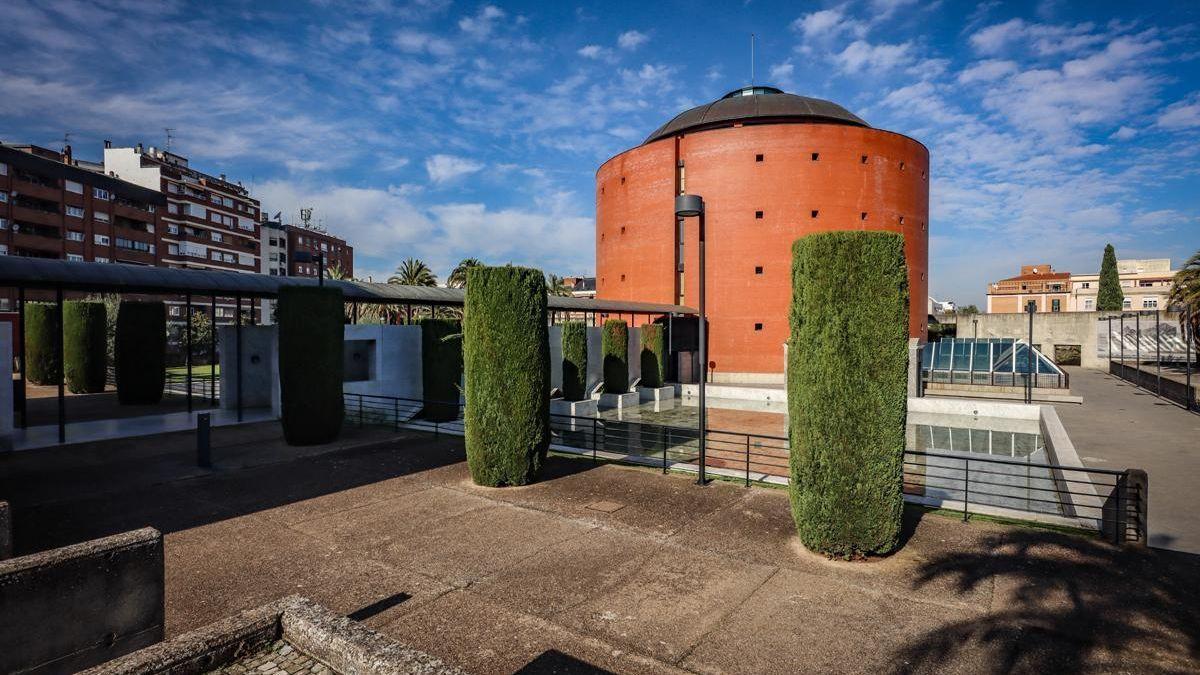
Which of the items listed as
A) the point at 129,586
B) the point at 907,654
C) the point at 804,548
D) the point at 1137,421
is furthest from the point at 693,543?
the point at 1137,421

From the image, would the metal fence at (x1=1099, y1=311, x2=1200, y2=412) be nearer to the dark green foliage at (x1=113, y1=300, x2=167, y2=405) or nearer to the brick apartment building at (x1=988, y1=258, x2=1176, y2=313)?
the brick apartment building at (x1=988, y1=258, x2=1176, y2=313)

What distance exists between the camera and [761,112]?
38312mm

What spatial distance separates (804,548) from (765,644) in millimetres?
2421

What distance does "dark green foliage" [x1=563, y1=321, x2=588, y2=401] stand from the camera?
24578 millimetres

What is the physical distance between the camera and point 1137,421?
709 inches

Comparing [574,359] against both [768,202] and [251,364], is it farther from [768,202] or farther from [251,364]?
[768,202]

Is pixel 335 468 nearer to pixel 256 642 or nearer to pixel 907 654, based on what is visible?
pixel 256 642

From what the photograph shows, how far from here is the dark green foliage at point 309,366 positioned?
45.0 ft

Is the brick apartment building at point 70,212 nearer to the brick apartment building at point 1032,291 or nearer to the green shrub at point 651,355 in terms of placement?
the green shrub at point 651,355

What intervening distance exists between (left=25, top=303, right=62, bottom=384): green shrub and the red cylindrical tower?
31152mm

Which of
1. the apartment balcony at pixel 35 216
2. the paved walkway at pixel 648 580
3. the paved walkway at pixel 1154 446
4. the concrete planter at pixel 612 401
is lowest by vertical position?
the concrete planter at pixel 612 401

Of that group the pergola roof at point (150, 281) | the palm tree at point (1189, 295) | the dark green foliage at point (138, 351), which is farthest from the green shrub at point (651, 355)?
the palm tree at point (1189, 295)

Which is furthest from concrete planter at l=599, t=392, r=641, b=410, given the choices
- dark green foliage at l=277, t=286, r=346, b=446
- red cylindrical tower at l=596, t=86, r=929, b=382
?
dark green foliage at l=277, t=286, r=346, b=446

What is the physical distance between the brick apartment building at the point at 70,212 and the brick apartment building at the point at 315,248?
84.1ft
